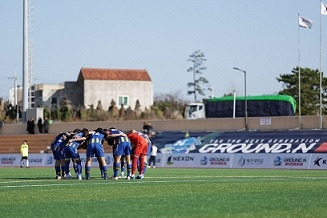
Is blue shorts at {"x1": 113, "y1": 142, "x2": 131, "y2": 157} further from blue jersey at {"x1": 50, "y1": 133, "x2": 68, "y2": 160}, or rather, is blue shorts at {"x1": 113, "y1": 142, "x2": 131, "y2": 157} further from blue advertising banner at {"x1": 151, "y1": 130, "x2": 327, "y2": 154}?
blue advertising banner at {"x1": 151, "y1": 130, "x2": 327, "y2": 154}

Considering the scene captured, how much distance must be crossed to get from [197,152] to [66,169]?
2342 centimetres

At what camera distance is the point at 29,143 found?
71500 mm

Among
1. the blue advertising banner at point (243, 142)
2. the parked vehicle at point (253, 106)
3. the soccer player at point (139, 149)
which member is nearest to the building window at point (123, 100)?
the parked vehicle at point (253, 106)

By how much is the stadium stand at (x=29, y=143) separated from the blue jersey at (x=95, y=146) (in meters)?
34.6

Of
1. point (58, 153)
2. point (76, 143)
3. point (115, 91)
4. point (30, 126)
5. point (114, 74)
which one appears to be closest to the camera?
point (76, 143)

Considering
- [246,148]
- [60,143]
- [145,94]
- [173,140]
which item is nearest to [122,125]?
[173,140]

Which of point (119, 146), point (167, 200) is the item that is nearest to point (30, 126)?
point (119, 146)

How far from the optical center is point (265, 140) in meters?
56.6

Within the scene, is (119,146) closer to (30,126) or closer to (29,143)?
(29,143)

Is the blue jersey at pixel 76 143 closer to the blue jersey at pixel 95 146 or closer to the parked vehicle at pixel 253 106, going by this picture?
the blue jersey at pixel 95 146

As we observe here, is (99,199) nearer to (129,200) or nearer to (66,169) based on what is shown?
(129,200)

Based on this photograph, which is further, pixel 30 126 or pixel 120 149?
pixel 30 126

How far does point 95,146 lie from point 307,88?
7348cm

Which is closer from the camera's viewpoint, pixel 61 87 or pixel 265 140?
pixel 265 140
